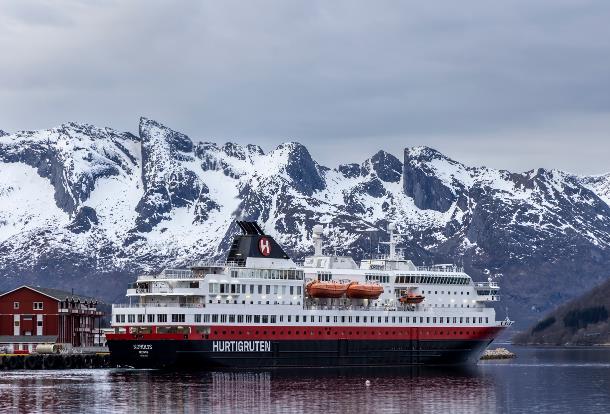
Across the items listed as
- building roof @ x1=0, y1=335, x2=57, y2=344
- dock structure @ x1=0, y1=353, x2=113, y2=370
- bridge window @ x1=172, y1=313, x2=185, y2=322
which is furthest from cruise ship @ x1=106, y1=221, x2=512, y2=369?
building roof @ x1=0, y1=335, x2=57, y2=344

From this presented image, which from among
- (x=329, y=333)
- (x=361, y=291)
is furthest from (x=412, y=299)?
(x=329, y=333)

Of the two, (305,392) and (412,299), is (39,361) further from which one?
(305,392)

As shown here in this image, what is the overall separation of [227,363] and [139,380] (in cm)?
1286

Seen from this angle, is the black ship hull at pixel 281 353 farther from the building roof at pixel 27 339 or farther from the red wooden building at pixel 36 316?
the red wooden building at pixel 36 316

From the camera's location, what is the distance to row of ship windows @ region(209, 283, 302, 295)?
13438 cm

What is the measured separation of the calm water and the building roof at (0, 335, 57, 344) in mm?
22419

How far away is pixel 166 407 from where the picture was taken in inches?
3893

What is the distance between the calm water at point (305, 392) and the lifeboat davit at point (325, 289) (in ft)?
29.6

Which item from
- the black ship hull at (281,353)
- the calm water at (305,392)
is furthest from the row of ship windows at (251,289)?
the calm water at (305,392)

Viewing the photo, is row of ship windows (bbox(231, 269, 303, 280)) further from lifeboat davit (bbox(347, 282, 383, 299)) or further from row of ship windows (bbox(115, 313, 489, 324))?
lifeboat davit (bbox(347, 282, 383, 299))

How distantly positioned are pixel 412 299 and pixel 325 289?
34.3 feet

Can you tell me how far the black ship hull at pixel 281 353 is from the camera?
132250 mm

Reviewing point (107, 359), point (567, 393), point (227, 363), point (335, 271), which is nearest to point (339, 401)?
point (567, 393)

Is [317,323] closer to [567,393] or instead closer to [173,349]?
[173,349]
